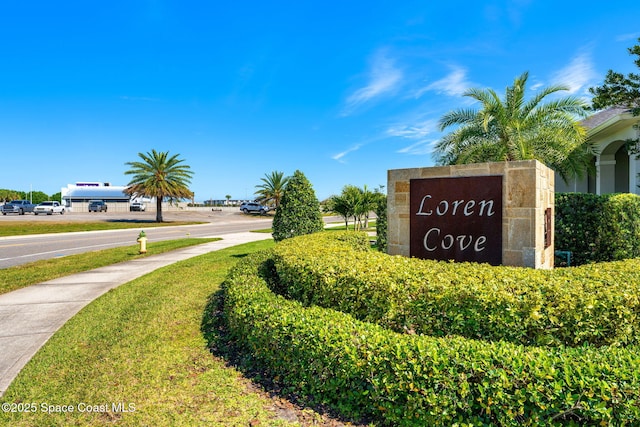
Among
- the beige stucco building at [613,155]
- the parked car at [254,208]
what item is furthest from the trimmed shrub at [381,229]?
the parked car at [254,208]

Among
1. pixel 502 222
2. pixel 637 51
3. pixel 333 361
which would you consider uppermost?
pixel 637 51

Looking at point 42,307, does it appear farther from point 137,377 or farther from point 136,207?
point 136,207

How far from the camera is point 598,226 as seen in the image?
7.59 m

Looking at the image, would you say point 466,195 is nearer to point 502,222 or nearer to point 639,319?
point 502,222

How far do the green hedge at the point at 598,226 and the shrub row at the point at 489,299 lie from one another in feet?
11.5

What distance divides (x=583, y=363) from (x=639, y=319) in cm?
142

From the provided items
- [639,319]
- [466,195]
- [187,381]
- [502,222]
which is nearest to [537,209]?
[502,222]

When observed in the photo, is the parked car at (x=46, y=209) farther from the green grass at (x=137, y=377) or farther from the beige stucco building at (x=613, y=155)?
the beige stucco building at (x=613, y=155)

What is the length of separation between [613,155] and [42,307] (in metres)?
23.6

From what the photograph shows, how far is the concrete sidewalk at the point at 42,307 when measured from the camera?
4402 millimetres

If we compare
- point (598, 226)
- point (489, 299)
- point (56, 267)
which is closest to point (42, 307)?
point (56, 267)

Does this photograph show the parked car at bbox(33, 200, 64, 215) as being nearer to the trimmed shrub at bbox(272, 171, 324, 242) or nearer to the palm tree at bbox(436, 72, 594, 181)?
the trimmed shrub at bbox(272, 171, 324, 242)

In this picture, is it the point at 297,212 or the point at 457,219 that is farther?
the point at 297,212

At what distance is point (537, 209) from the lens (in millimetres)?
5277
